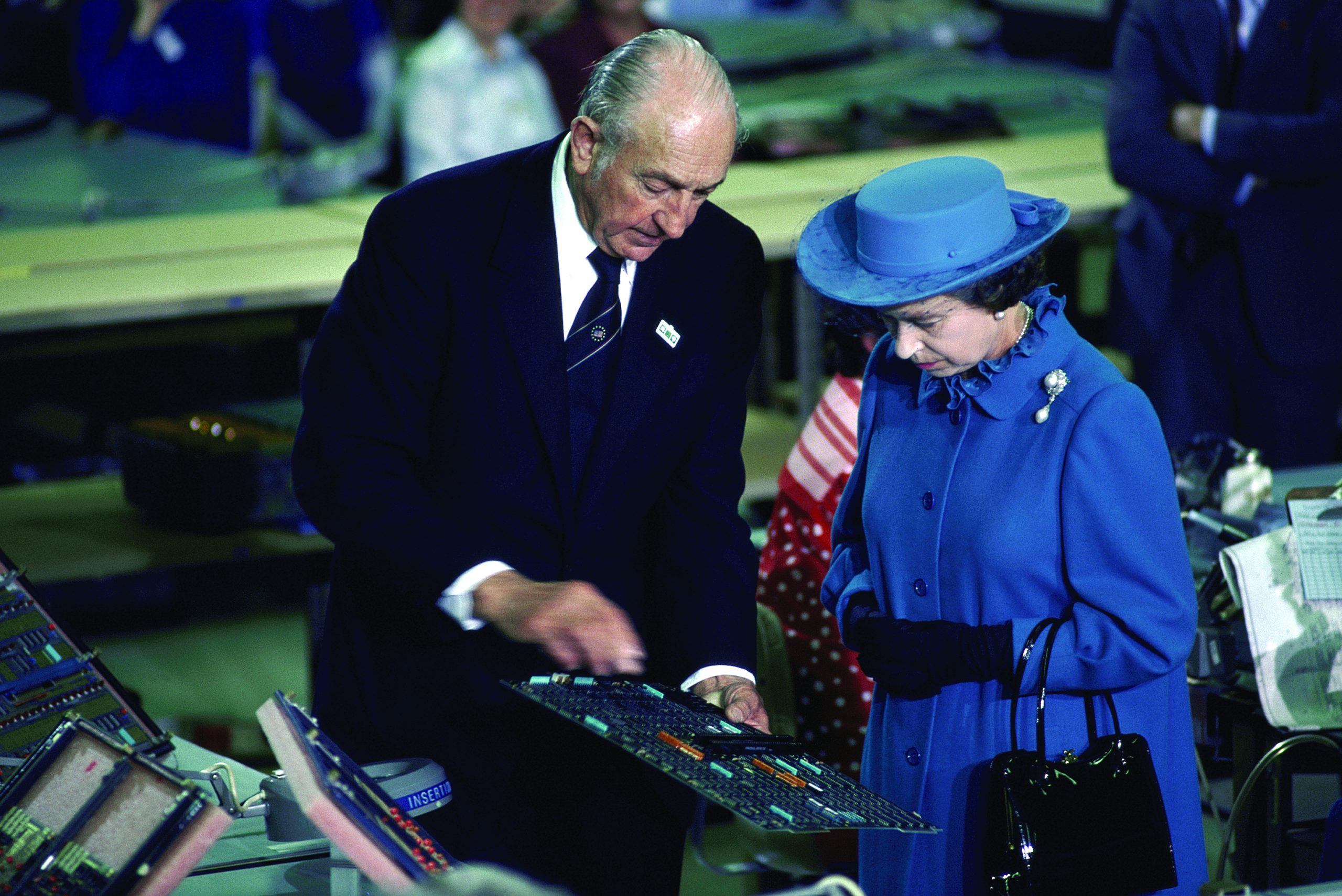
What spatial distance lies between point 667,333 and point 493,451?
267 millimetres

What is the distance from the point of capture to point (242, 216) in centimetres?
483

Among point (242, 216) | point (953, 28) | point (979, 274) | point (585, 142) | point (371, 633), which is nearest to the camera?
point (979, 274)

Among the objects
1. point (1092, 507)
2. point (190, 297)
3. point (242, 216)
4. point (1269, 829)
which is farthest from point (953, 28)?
point (1092, 507)

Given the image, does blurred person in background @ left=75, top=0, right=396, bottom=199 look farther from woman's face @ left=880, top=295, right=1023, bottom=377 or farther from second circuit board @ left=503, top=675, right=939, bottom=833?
second circuit board @ left=503, top=675, right=939, bottom=833

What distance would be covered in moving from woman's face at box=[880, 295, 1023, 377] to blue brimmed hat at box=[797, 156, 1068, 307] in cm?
3

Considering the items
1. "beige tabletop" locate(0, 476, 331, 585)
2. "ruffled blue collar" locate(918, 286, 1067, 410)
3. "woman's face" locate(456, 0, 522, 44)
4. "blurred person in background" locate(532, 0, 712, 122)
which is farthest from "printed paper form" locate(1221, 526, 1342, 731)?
"blurred person in background" locate(532, 0, 712, 122)

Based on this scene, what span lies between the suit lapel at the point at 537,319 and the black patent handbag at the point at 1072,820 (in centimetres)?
63

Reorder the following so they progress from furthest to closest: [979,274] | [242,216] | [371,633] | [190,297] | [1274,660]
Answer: [242,216]
[190,297]
[1274,660]
[371,633]
[979,274]

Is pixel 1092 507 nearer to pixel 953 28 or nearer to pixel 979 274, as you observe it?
pixel 979 274

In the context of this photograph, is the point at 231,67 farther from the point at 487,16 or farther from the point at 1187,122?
the point at 1187,122

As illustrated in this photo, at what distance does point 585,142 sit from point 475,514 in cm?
49

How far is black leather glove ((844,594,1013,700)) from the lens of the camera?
1928 mm

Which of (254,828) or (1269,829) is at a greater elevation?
(254,828)

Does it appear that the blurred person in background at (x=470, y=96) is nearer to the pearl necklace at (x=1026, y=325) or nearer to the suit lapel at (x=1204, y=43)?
the suit lapel at (x=1204, y=43)
